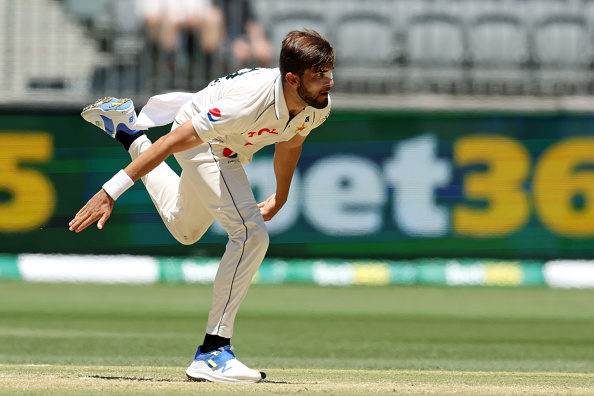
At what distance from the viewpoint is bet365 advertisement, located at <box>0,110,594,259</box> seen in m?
11.3

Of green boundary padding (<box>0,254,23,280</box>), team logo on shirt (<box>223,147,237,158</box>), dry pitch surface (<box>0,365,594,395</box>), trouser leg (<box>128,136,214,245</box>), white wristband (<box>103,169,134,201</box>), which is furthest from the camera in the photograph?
green boundary padding (<box>0,254,23,280</box>)

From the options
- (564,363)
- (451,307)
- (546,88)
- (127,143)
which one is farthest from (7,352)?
(546,88)

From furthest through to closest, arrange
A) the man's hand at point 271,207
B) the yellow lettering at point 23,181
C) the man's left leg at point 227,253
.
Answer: the yellow lettering at point 23,181, the man's hand at point 271,207, the man's left leg at point 227,253

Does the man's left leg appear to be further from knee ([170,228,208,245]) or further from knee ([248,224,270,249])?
knee ([170,228,208,245])

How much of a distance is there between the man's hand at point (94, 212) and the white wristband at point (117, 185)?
2 centimetres

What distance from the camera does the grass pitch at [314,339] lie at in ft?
15.2

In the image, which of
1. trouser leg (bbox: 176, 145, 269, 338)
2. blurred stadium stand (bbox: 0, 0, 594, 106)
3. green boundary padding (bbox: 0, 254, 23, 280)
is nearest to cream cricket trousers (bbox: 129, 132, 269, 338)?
trouser leg (bbox: 176, 145, 269, 338)

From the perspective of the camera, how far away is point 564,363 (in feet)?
19.9

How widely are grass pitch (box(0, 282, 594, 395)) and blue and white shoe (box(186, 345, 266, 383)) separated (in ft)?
0.36

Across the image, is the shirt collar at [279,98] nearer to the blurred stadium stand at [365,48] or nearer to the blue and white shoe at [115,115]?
the blue and white shoe at [115,115]

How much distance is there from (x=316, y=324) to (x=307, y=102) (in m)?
3.79

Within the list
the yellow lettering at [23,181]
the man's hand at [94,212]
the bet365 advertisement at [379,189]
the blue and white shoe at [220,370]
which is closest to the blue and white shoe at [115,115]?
the man's hand at [94,212]

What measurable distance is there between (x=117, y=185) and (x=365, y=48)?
9315 millimetres

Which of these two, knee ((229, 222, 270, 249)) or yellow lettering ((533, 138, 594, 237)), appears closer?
knee ((229, 222, 270, 249))
